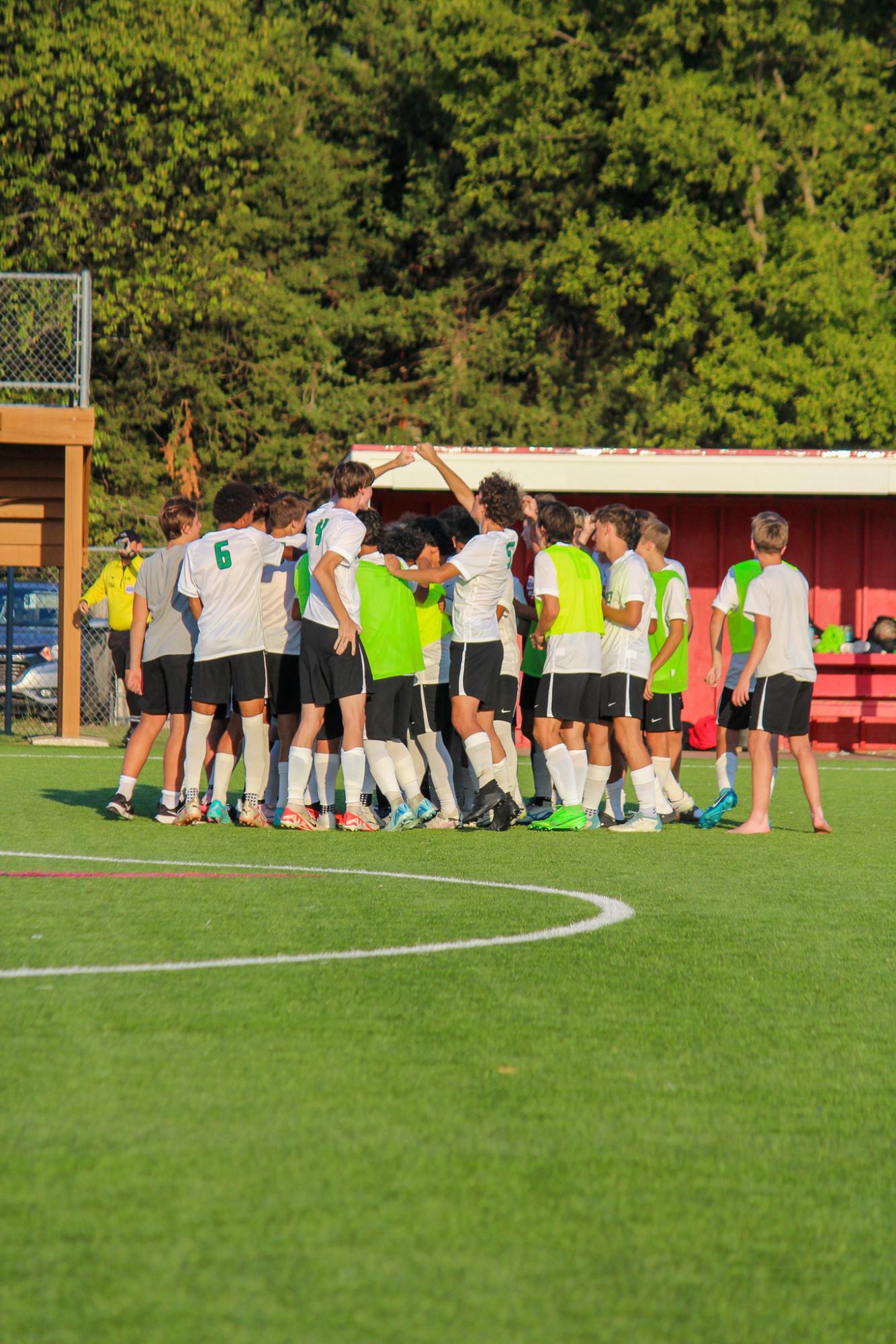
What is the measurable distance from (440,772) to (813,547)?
1069 cm

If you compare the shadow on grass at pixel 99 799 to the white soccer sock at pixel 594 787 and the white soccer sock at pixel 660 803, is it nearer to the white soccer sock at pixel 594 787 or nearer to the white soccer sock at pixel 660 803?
the white soccer sock at pixel 594 787

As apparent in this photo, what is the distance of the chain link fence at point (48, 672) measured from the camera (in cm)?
2052

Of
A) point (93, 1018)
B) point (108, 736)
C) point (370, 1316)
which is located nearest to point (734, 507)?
point (108, 736)

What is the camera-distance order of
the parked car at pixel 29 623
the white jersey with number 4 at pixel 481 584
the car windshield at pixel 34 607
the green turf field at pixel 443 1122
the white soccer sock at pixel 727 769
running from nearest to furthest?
the green turf field at pixel 443 1122 < the white jersey with number 4 at pixel 481 584 < the white soccer sock at pixel 727 769 < the parked car at pixel 29 623 < the car windshield at pixel 34 607

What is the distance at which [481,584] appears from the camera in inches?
374

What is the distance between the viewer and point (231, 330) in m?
31.6

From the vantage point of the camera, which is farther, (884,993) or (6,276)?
(6,276)

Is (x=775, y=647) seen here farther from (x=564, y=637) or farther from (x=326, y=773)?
(x=326, y=773)

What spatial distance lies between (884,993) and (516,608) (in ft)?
18.0

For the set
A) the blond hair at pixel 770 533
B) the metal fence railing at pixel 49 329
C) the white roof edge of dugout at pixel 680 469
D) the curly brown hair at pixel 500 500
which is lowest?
the blond hair at pixel 770 533

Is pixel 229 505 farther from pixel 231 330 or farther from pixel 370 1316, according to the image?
pixel 231 330

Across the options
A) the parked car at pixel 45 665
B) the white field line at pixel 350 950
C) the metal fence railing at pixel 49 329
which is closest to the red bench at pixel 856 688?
the parked car at pixel 45 665

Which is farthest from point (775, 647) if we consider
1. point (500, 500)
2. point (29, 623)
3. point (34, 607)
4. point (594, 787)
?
point (34, 607)

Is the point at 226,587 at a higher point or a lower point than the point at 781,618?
higher
